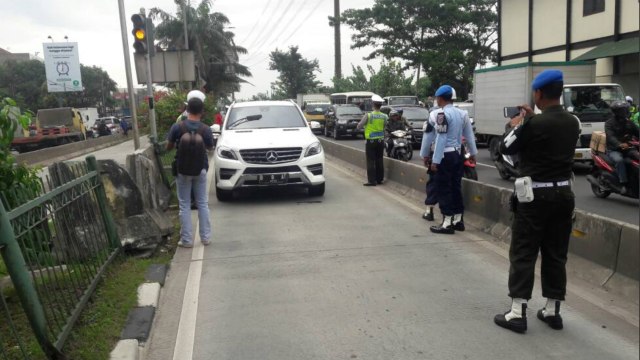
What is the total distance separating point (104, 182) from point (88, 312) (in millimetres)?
2240

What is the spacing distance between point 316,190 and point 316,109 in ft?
81.3

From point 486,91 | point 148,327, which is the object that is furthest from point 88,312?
point 486,91

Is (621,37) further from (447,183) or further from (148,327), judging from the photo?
(148,327)

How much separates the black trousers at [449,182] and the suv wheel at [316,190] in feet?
10.4

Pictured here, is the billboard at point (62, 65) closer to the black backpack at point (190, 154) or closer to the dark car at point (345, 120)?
the dark car at point (345, 120)

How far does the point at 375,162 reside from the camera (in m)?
11.5

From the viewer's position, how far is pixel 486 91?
59.0 feet

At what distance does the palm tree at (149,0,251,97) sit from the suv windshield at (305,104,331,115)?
10.0m

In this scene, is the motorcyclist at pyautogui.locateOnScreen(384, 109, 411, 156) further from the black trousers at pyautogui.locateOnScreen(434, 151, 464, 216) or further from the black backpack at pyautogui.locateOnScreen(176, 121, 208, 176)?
the black backpack at pyautogui.locateOnScreen(176, 121, 208, 176)

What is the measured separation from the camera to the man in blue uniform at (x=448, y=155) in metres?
7.03

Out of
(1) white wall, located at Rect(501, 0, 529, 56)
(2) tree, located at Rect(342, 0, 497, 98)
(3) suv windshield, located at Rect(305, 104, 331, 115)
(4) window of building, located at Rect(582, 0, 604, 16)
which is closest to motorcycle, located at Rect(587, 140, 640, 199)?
(4) window of building, located at Rect(582, 0, 604, 16)

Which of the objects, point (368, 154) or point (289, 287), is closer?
point (289, 287)

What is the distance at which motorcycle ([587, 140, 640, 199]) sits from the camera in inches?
345

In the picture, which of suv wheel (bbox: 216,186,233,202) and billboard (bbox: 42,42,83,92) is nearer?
suv wheel (bbox: 216,186,233,202)
